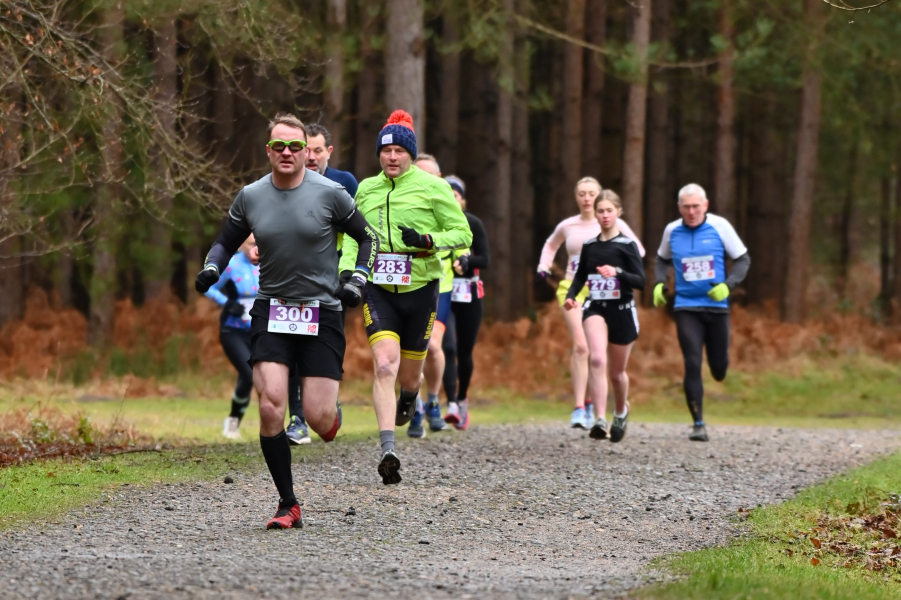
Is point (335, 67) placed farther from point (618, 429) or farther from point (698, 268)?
point (618, 429)

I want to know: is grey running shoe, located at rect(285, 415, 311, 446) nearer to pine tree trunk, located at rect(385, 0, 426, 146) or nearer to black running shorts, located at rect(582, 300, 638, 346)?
black running shorts, located at rect(582, 300, 638, 346)

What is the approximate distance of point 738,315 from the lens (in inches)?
992

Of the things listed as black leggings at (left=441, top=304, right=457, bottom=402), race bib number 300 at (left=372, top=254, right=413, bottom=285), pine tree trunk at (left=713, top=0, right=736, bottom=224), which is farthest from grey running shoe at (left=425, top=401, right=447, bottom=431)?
pine tree trunk at (left=713, top=0, right=736, bottom=224)

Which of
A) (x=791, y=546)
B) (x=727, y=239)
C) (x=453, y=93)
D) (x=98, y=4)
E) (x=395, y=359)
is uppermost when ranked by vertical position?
(x=453, y=93)

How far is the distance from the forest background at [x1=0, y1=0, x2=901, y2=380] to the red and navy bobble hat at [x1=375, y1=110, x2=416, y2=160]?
296 cm

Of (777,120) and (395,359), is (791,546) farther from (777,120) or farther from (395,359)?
(777,120)

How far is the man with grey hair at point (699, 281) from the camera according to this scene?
12969 mm

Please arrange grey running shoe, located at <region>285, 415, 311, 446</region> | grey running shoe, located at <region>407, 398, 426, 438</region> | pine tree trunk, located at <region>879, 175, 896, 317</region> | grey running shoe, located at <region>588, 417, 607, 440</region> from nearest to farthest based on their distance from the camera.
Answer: grey running shoe, located at <region>285, 415, 311, 446</region>, grey running shoe, located at <region>588, 417, 607, 440</region>, grey running shoe, located at <region>407, 398, 426, 438</region>, pine tree trunk, located at <region>879, 175, 896, 317</region>

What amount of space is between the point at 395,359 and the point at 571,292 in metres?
3.61

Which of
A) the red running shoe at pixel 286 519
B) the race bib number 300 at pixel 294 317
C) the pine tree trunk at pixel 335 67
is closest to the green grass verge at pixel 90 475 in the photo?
the red running shoe at pixel 286 519

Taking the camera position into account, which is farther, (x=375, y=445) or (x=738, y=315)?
(x=738, y=315)

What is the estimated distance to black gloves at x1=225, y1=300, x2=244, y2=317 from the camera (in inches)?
486

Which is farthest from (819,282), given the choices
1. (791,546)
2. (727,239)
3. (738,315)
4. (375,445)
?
(791,546)

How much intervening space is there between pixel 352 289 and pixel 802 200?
2008cm
